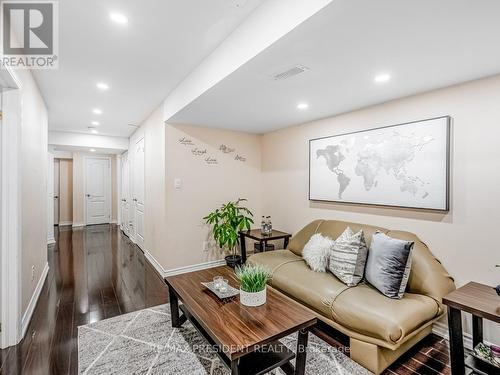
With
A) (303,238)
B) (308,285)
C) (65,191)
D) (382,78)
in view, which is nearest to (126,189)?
(65,191)

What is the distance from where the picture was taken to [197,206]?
3.93m

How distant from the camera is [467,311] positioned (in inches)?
65.7

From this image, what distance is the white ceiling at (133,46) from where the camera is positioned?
5.88 ft

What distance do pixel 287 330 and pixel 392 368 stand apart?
99 cm

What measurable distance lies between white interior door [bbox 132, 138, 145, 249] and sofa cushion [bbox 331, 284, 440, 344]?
13.3ft

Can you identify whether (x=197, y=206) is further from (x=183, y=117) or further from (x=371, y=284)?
(x=371, y=284)

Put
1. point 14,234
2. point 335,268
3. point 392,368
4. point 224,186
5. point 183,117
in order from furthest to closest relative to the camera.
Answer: point 224,186 < point 183,117 < point 335,268 < point 14,234 < point 392,368

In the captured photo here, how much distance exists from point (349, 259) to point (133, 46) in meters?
2.77

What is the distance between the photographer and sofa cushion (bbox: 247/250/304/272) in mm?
2934

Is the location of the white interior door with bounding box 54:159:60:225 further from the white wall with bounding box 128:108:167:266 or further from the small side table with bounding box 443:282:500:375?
the small side table with bounding box 443:282:500:375

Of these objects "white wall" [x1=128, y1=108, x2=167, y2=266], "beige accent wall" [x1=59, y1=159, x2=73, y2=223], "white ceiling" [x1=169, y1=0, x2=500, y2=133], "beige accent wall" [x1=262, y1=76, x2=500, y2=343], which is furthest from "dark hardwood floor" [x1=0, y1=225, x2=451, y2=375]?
"beige accent wall" [x1=59, y1=159, x2=73, y2=223]

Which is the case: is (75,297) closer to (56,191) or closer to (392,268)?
(392,268)

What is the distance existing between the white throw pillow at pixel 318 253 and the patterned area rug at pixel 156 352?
65 cm

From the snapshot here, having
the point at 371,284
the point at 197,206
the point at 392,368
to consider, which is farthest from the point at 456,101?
the point at 197,206
